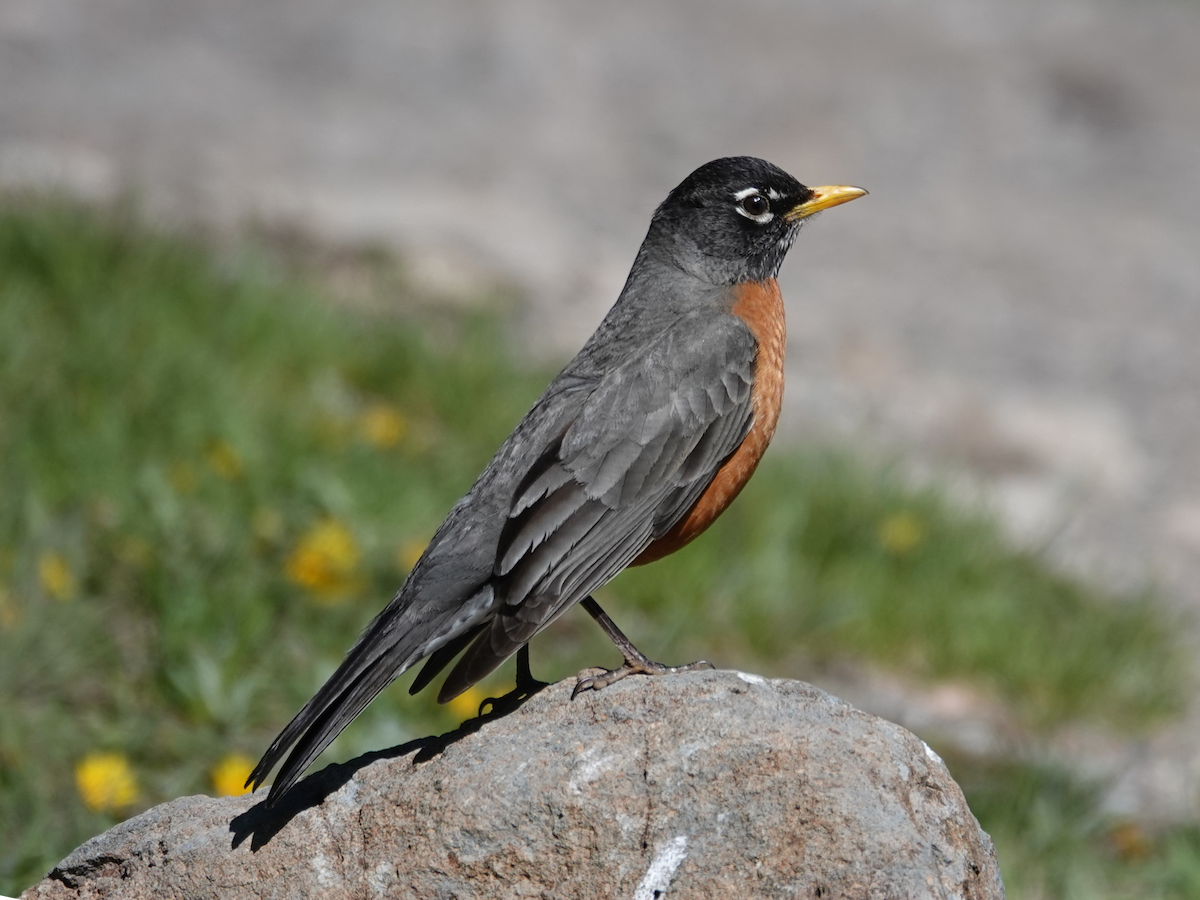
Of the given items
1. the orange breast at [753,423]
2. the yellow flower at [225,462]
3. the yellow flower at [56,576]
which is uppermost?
the orange breast at [753,423]

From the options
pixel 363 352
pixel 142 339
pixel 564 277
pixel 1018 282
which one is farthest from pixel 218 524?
pixel 1018 282

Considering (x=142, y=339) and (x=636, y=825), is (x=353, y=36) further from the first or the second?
(x=636, y=825)

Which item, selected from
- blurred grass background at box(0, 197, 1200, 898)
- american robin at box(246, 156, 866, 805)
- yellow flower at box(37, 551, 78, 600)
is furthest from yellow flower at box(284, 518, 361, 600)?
american robin at box(246, 156, 866, 805)

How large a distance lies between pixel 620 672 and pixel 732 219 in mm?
2016

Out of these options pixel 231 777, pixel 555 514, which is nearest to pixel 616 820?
pixel 555 514

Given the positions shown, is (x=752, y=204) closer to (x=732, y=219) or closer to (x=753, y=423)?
(x=732, y=219)

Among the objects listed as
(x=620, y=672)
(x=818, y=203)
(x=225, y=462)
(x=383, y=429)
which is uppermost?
(x=818, y=203)

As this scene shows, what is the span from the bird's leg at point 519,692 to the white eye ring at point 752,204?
74.0 inches

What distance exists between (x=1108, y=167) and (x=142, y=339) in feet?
39.5

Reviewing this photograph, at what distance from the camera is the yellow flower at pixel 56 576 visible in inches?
212

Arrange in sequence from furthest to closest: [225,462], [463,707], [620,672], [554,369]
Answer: [554,369] → [225,462] → [463,707] → [620,672]

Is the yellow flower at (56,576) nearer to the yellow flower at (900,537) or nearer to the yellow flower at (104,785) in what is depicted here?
the yellow flower at (104,785)

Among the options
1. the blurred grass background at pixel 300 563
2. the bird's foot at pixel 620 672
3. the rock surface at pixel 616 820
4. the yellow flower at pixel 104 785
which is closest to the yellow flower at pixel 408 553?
the blurred grass background at pixel 300 563

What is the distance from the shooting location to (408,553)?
20.2 ft
